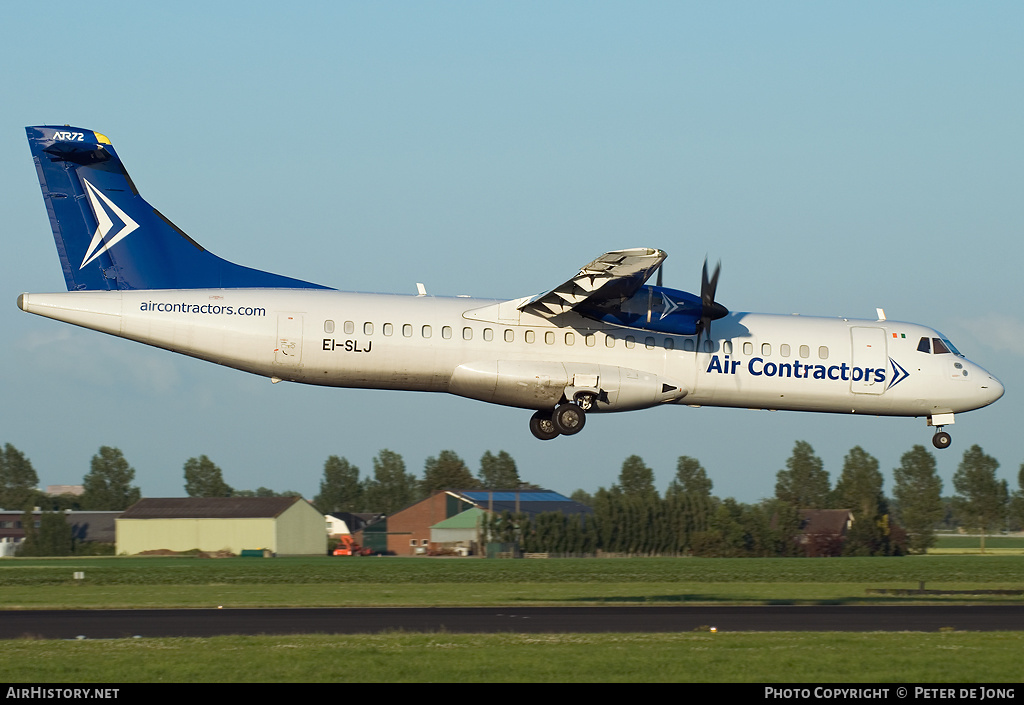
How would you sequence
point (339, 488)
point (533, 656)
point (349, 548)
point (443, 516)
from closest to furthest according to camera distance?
point (533, 656) → point (443, 516) → point (349, 548) → point (339, 488)

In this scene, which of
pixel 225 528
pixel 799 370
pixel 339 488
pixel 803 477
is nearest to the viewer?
pixel 799 370

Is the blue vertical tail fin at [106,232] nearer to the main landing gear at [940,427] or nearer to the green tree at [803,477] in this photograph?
the main landing gear at [940,427]

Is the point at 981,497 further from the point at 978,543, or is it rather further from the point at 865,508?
the point at 865,508

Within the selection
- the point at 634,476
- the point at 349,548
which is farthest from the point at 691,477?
the point at 349,548

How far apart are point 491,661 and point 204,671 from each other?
4.06 metres

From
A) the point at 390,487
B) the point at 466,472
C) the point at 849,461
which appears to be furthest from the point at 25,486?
the point at 849,461

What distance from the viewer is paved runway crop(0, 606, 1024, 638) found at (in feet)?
69.4

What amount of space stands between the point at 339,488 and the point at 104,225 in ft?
357

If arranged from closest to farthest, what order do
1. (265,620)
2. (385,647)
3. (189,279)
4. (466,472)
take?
(385,647)
(265,620)
(189,279)
(466,472)

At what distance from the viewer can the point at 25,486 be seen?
11925 cm

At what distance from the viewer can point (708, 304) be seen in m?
25.9

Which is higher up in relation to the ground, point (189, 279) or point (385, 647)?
point (189, 279)

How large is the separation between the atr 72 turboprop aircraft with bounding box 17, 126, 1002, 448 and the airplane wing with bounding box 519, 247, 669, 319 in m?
0.04
